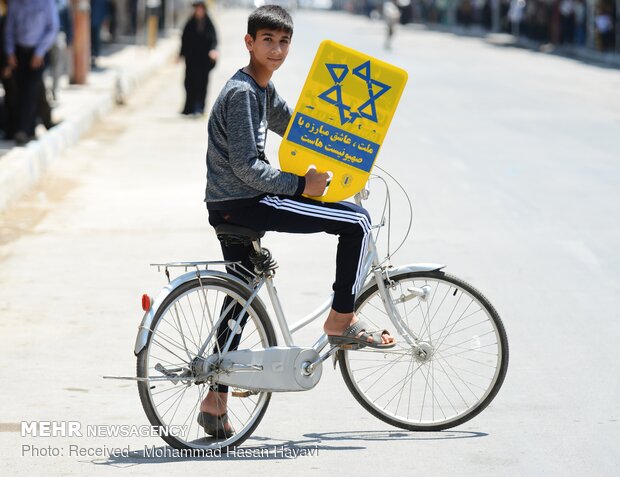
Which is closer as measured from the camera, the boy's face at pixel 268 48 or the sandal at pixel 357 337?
the boy's face at pixel 268 48

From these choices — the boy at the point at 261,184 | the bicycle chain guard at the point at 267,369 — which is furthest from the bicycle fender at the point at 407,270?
A: the bicycle chain guard at the point at 267,369

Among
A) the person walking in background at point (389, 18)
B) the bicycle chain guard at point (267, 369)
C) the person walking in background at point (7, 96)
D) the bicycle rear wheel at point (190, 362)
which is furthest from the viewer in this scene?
the person walking in background at point (389, 18)

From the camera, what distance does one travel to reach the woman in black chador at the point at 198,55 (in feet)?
71.5

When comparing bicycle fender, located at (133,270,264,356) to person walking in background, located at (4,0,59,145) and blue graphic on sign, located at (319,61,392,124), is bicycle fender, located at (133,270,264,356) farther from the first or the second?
person walking in background, located at (4,0,59,145)

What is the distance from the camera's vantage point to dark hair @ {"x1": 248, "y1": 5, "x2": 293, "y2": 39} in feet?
17.6

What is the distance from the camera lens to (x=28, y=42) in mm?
14945

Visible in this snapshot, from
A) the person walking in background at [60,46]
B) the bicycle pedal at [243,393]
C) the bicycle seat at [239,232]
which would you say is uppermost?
the bicycle seat at [239,232]

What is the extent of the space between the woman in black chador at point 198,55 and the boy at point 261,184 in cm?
1628

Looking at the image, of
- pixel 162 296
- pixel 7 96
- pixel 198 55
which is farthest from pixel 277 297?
pixel 198 55

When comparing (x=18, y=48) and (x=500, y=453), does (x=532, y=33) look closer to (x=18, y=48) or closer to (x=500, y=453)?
(x=18, y=48)

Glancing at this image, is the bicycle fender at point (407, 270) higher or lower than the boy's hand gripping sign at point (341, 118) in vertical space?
lower

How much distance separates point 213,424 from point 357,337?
25.8 inches

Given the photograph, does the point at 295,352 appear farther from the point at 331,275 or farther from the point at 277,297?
the point at 331,275

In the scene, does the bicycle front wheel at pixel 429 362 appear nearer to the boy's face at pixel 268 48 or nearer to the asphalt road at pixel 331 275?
the asphalt road at pixel 331 275
